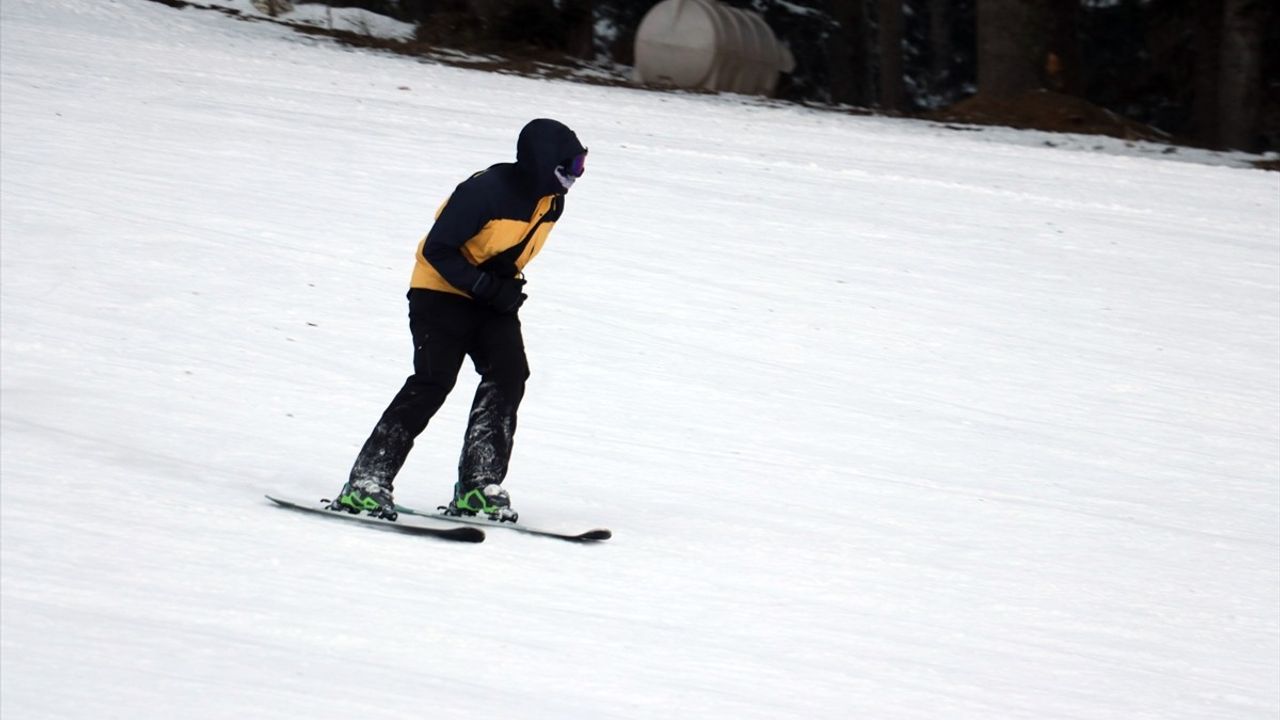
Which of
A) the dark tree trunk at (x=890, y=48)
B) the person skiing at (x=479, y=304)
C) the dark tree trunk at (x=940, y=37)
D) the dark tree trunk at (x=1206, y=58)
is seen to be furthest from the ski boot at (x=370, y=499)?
the dark tree trunk at (x=940, y=37)

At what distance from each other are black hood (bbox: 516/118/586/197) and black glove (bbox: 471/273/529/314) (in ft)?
1.03

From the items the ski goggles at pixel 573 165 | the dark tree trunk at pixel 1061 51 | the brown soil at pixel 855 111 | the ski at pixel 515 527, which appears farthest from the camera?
the dark tree trunk at pixel 1061 51

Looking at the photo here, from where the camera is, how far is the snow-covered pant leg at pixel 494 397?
5641mm

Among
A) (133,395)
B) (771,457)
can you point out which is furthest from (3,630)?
(771,457)

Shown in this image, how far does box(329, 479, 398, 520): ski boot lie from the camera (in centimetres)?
555

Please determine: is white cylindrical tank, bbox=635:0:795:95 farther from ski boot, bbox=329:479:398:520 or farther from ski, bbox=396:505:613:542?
ski boot, bbox=329:479:398:520

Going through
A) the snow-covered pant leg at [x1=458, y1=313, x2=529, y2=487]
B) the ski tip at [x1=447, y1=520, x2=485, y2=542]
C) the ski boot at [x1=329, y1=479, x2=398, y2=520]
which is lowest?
the ski tip at [x1=447, y1=520, x2=485, y2=542]

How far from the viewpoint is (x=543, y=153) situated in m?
5.43

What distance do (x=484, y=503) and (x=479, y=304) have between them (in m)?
0.71

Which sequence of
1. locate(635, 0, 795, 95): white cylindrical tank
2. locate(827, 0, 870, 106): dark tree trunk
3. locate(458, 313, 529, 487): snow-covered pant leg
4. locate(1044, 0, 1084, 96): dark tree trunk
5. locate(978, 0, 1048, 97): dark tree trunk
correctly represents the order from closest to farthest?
locate(458, 313, 529, 487): snow-covered pant leg < locate(978, 0, 1048, 97): dark tree trunk < locate(1044, 0, 1084, 96): dark tree trunk < locate(635, 0, 795, 95): white cylindrical tank < locate(827, 0, 870, 106): dark tree trunk

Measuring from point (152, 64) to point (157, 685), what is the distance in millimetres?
13873

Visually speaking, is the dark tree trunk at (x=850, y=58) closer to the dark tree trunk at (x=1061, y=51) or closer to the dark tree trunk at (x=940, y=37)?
the dark tree trunk at (x=940, y=37)

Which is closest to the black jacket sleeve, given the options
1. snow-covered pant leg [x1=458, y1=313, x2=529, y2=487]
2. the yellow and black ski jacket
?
the yellow and black ski jacket

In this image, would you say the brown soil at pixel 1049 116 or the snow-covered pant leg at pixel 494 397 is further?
the brown soil at pixel 1049 116
